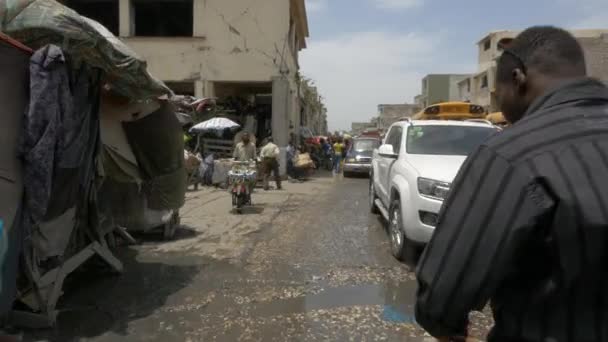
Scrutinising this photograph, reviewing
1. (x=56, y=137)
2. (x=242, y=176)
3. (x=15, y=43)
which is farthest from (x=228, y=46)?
(x=15, y=43)

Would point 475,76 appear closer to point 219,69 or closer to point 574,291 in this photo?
point 219,69

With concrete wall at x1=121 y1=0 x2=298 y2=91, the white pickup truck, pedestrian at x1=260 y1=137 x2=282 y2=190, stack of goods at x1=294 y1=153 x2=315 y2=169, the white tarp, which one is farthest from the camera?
stack of goods at x1=294 y1=153 x2=315 y2=169

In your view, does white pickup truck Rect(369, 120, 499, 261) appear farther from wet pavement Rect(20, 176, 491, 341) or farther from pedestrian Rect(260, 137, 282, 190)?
pedestrian Rect(260, 137, 282, 190)

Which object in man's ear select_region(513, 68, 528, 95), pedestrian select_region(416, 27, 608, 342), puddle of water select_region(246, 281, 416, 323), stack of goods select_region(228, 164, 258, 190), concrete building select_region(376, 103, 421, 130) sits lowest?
puddle of water select_region(246, 281, 416, 323)

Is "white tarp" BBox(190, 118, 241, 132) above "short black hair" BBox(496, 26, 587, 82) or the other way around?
the other way around

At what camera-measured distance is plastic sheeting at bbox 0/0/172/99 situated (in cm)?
361

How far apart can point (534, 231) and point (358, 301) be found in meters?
3.78

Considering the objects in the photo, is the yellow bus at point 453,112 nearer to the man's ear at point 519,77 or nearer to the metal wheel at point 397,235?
the metal wheel at point 397,235

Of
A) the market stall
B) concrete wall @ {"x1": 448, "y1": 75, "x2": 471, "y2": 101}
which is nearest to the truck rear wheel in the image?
the market stall

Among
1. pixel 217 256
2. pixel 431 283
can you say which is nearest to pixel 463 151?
pixel 217 256

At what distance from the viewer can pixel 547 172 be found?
1.15 meters

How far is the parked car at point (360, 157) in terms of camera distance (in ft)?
64.6

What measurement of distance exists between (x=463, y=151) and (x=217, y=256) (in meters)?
3.64

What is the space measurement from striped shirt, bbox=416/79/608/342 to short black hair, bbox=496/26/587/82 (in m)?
0.09
